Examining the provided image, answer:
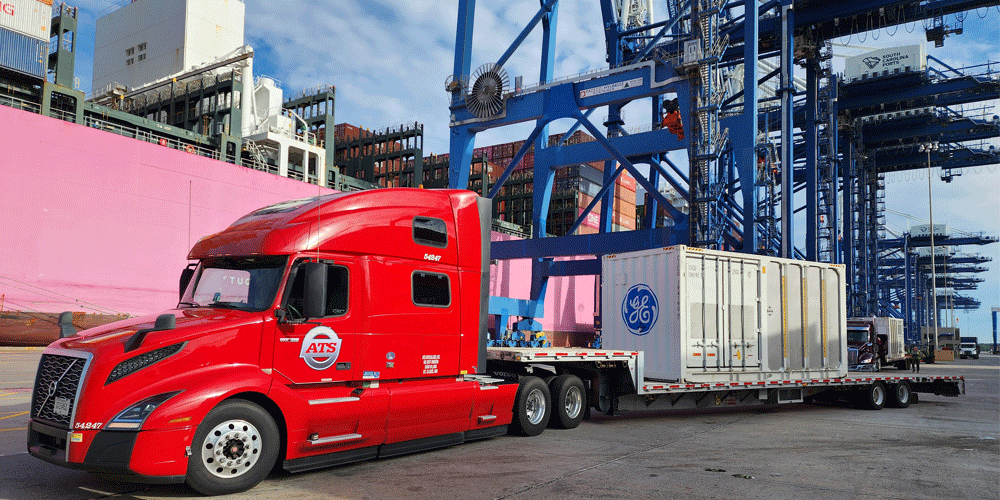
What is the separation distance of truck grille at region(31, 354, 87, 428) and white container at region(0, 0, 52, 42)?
2903 centimetres

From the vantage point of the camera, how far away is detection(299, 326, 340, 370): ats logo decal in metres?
7.00

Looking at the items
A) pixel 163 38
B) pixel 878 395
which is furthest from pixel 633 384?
pixel 163 38

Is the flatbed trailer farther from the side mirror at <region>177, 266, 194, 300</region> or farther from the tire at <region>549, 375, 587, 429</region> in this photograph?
the side mirror at <region>177, 266, 194, 300</region>

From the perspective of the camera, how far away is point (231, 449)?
20.6 ft

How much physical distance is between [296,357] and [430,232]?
241 cm

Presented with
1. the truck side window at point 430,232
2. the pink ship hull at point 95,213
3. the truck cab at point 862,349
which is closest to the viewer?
the truck side window at point 430,232

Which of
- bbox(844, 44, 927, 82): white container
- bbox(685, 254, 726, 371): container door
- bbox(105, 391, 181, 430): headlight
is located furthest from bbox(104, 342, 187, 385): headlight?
bbox(844, 44, 927, 82): white container

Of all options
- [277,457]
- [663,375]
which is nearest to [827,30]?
[663,375]

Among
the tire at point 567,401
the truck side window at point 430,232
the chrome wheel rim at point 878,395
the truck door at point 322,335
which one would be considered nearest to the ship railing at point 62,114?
the truck side window at point 430,232

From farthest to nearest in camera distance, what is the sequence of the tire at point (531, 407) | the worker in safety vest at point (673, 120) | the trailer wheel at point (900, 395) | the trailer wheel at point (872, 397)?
1. the worker in safety vest at point (673, 120)
2. the trailer wheel at point (900, 395)
3. the trailer wheel at point (872, 397)
4. the tire at point (531, 407)

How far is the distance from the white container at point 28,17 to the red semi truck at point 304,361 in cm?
2810

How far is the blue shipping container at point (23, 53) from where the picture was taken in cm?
2820

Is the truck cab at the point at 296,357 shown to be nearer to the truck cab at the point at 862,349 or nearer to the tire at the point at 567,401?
the tire at the point at 567,401

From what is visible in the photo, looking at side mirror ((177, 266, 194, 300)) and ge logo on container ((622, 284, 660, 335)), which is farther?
ge logo on container ((622, 284, 660, 335))
